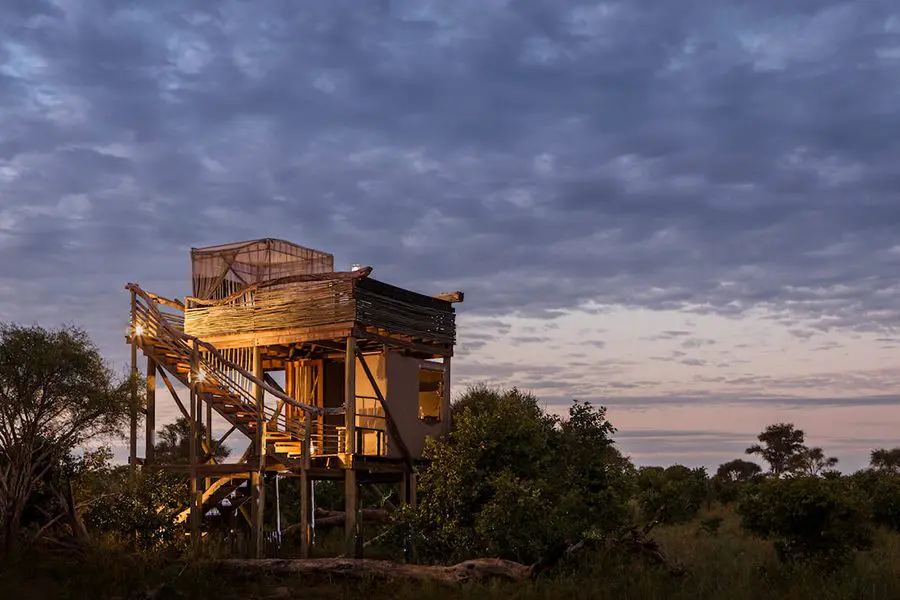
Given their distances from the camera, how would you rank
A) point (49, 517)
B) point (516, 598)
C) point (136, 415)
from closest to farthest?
1. point (516, 598)
2. point (49, 517)
3. point (136, 415)

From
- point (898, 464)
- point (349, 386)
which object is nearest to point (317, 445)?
point (349, 386)

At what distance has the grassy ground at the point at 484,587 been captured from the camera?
19484 mm

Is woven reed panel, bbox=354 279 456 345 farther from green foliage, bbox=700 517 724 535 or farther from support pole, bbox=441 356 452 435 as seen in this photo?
green foliage, bbox=700 517 724 535

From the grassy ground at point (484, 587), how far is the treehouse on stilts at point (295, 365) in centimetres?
418

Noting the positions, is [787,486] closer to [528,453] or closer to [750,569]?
[750,569]

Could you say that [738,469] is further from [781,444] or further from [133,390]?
[133,390]

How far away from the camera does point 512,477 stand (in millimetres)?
23812

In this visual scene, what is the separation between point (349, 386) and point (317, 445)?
207cm

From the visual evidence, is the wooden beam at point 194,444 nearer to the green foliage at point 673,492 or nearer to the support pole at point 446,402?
the support pole at point 446,402

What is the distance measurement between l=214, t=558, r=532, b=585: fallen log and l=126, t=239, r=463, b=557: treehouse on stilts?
11.1 ft

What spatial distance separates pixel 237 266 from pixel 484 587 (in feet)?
47.6

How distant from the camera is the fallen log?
67.7 ft

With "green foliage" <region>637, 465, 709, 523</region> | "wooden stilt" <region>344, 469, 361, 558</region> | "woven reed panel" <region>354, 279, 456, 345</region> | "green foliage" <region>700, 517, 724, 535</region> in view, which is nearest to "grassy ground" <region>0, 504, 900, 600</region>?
"wooden stilt" <region>344, 469, 361, 558</region>

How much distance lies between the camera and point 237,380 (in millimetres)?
28703
